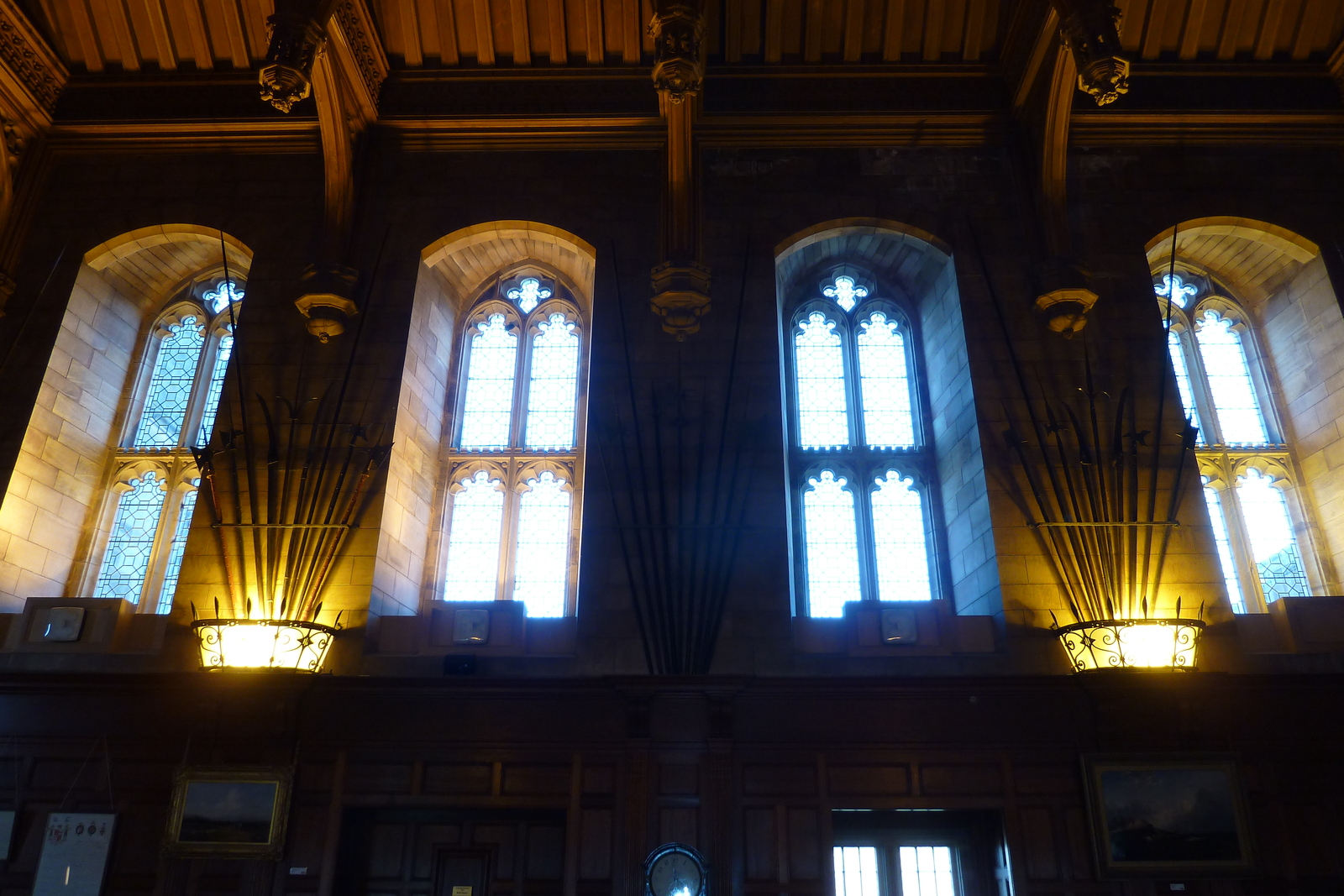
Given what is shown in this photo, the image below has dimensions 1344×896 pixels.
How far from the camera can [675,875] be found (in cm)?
572

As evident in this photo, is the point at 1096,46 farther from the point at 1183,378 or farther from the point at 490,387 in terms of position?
the point at 490,387

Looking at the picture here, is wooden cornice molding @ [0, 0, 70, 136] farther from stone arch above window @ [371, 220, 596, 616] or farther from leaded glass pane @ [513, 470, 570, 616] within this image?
leaded glass pane @ [513, 470, 570, 616]

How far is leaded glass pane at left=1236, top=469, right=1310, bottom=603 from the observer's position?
296 inches

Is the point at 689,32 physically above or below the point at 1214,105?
below

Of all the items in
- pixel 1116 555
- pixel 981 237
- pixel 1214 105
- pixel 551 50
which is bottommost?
pixel 1116 555

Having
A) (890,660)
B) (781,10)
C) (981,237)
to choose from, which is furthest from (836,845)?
(781,10)

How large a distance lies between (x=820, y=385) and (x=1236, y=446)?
11.7 feet

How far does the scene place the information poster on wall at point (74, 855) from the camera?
19.4ft

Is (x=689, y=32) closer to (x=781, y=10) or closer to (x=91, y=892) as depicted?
(x=781, y=10)

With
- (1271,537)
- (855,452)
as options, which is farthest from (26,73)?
(1271,537)

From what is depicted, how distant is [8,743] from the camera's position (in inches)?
248

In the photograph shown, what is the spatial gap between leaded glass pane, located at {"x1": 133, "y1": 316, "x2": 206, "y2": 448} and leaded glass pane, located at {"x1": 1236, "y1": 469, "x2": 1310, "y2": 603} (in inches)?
360

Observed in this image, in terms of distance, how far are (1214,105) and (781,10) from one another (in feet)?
12.9

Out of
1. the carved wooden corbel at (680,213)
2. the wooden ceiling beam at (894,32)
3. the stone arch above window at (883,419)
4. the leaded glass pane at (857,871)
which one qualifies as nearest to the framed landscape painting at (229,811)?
the leaded glass pane at (857,871)
